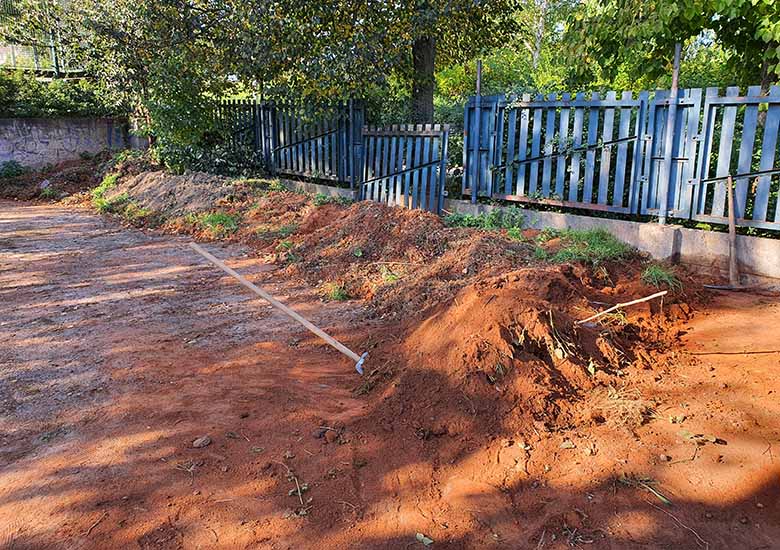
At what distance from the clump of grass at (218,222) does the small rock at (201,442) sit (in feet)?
21.4

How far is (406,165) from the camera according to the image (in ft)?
32.3

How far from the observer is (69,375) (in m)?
4.54

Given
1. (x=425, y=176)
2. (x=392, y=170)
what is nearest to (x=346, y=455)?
(x=425, y=176)

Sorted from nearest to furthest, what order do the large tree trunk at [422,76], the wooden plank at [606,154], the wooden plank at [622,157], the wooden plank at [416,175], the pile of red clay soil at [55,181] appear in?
the wooden plank at [622,157], the wooden plank at [606,154], the wooden plank at [416,175], the large tree trunk at [422,76], the pile of red clay soil at [55,181]

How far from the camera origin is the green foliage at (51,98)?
15516mm

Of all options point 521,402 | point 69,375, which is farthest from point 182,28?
point 521,402

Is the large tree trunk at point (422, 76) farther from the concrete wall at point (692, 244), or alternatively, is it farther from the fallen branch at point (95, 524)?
the fallen branch at point (95, 524)

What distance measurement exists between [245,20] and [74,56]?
8.05 m

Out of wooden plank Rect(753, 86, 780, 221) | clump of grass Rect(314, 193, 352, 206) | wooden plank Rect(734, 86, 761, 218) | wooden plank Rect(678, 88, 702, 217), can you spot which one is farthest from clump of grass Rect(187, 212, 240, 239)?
wooden plank Rect(753, 86, 780, 221)

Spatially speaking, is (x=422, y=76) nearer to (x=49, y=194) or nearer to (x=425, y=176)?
(x=425, y=176)

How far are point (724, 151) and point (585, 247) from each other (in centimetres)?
173

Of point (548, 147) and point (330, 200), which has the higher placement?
point (548, 147)

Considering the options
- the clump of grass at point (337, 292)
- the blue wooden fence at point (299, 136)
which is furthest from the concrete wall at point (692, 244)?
the blue wooden fence at point (299, 136)

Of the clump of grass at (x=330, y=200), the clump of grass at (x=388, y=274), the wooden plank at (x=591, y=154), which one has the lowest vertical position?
the clump of grass at (x=388, y=274)
